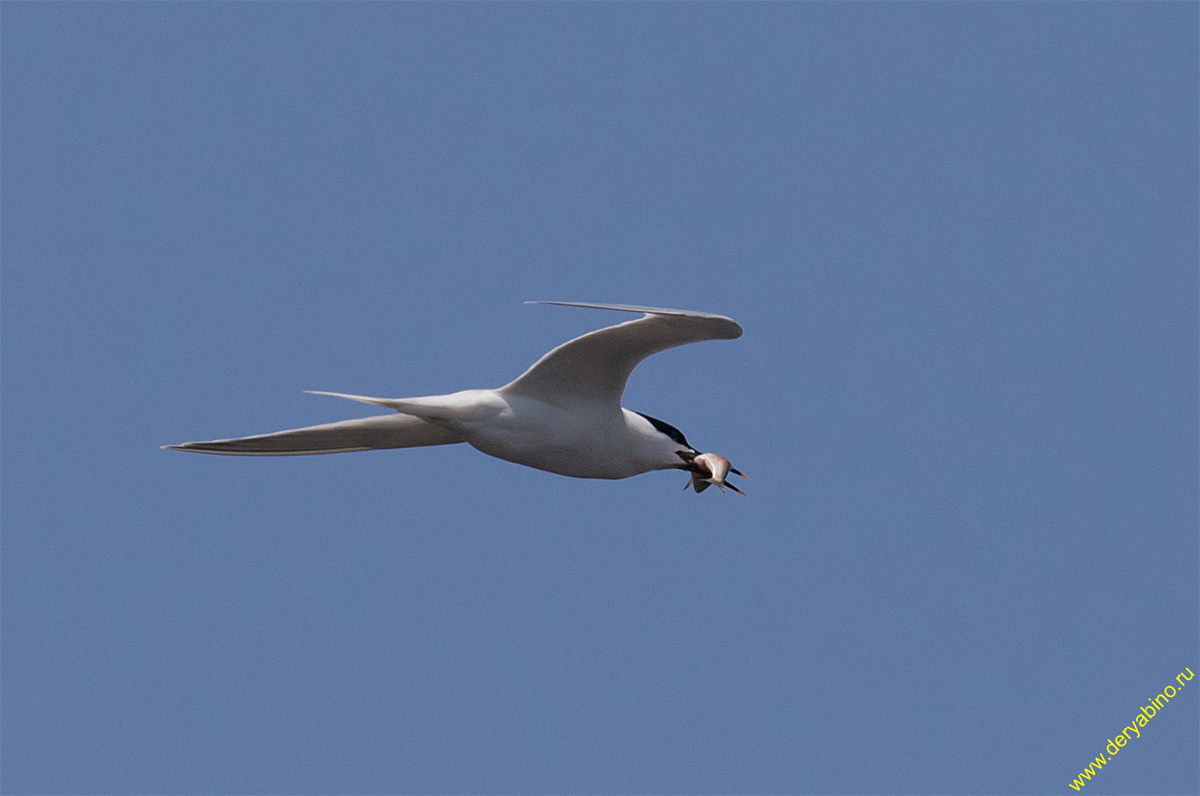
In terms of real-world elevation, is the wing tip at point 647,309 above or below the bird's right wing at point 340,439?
above

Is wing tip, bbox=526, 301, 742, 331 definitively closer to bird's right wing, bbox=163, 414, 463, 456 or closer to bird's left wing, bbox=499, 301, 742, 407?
bird's left wing, bbox=499, 301, 742, 407

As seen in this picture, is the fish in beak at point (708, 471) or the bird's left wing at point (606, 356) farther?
the fish in beak at point (708, 471)

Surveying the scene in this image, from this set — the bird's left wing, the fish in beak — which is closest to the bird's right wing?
the bird's left wing

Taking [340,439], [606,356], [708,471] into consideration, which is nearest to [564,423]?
[606,356]

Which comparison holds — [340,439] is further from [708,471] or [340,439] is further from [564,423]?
[708,471]

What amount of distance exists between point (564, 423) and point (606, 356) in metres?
0.46

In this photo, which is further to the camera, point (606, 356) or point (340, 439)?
point (340, 439)

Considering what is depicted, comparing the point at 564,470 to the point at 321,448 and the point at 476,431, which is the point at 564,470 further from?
the point at 321,448

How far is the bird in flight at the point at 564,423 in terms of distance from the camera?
903 centimetres

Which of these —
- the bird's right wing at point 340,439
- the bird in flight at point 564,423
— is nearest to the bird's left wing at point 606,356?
the bird in flight at point 564,423

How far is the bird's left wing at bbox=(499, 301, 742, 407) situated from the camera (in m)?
8.86

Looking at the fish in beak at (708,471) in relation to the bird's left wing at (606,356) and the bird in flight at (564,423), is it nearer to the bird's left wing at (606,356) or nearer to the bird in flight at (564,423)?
the bird in flight at (564,423)

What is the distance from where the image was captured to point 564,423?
9320mm

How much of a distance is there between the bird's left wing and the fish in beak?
2.37 ft
